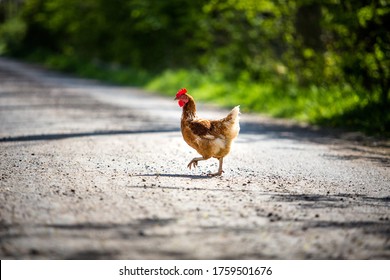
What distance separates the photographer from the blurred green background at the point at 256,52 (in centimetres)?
1417

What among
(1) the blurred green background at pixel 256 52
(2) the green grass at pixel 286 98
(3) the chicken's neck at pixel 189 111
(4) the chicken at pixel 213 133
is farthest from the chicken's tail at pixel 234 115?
(1) the blurred green background at pixel 256 52

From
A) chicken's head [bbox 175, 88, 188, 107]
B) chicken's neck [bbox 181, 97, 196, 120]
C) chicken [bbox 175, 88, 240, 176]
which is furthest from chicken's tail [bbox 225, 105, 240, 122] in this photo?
chicken's head [bbox 175, 88, 188, 107]

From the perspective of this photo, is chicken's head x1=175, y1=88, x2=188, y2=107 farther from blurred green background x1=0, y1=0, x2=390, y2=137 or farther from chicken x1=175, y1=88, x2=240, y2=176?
blurred green background x1=0, y1=0, x2=390, y2=137

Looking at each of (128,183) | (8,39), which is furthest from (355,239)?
(8,39)

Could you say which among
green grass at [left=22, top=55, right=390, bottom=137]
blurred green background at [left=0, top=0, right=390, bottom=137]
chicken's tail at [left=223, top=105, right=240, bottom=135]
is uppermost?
blurred green background at [left=0, top=0, right=390, bottom=137]

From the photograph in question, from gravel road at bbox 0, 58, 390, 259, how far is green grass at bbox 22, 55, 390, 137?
134 centimetres

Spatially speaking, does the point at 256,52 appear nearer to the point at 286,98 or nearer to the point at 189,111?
the point at 286,98

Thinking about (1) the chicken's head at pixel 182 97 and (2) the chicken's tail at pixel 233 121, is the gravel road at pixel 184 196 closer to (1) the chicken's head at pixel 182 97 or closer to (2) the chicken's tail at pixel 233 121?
(2) the chicken's tail at pixel 233 121

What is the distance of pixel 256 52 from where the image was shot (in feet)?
68.9

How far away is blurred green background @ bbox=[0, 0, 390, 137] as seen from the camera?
14.2 metres

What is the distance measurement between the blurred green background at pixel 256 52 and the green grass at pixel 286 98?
3 centimetres

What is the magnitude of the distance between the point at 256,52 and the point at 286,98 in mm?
4628

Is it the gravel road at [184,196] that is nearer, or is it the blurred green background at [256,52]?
the gravel road at [184,196]

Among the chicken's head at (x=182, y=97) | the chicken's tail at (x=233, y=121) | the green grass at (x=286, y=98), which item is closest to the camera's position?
the chicken's tail at (x=233, y=121)
